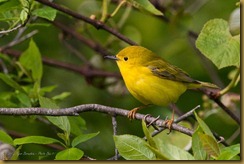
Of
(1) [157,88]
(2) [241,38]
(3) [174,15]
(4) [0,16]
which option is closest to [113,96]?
(3) [174,15]

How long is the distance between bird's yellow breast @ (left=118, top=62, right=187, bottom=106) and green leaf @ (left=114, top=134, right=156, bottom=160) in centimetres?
126

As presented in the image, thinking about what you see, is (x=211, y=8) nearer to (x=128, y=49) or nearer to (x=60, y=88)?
(x=60, y=88)

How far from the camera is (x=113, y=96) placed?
503 cm

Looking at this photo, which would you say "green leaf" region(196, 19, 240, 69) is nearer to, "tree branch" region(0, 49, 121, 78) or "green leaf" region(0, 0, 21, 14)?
"green leaf" region(0, 0, 21, 14)

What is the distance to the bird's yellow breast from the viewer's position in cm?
367

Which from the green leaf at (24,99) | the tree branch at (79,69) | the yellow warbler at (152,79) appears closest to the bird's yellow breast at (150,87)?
the yellow warbler at (152,79)

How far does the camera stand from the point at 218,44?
288 centimetres

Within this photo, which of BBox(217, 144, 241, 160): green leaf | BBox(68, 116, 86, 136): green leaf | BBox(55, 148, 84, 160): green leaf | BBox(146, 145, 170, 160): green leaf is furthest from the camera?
BBox(68, 116, 86, 136): green leaf

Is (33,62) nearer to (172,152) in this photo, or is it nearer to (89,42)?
(89,42)

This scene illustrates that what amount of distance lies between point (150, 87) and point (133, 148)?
54.4 inches

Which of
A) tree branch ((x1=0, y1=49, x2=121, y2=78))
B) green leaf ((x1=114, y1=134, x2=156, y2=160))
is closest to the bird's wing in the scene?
tree branch ((x1=0, y1=49, x2=121, y2=78))

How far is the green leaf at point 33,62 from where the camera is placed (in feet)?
12.4

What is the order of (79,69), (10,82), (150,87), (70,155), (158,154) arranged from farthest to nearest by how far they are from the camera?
(79,69) → (150,87) → (10,82) → (70,155) → (158,154)

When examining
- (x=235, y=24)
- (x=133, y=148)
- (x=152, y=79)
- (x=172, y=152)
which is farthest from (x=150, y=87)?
(x=172, y=152)
